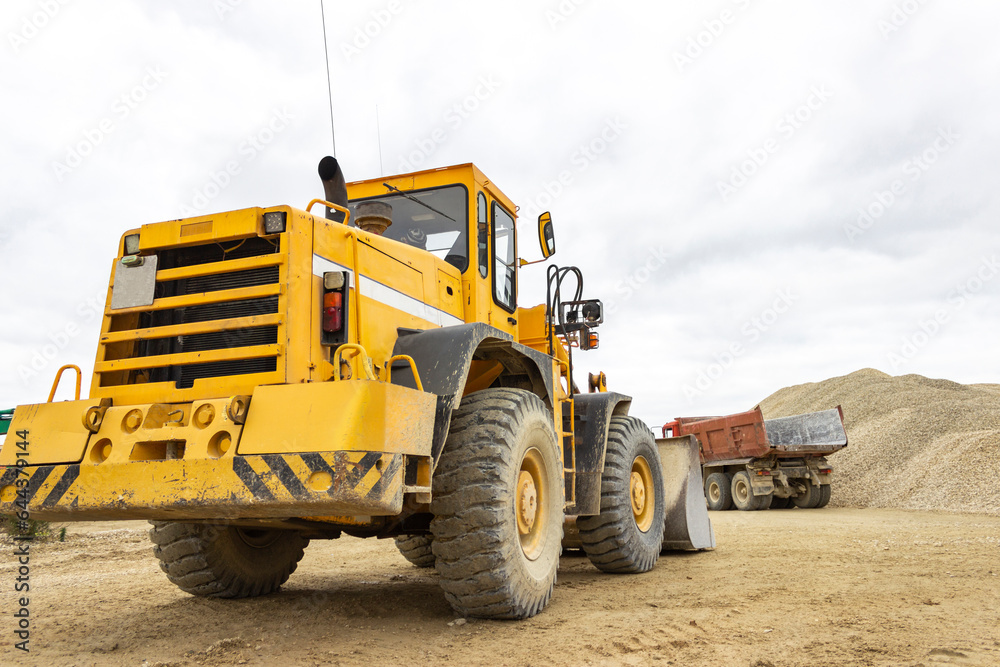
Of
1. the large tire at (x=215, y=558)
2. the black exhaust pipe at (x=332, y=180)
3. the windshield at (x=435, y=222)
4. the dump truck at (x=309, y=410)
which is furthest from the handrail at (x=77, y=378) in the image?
the windshield at (x=435, y=222)

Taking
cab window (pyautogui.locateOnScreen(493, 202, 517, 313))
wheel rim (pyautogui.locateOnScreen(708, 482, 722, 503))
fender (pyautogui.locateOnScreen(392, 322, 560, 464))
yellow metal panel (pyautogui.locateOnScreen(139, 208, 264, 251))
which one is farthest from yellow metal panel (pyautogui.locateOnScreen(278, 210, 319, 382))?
wheel rim (pyautogui.locateOnScreen(708, 482, 722, 503))

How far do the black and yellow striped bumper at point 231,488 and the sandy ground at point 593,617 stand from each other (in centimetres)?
83

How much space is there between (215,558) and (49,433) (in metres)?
1.78

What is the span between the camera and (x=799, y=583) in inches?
237

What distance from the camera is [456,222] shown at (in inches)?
247

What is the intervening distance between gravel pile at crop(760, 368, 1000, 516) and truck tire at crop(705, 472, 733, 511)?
2.72m

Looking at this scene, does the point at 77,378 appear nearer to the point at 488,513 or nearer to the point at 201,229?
the point at 201,229

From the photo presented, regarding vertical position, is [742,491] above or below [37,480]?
above

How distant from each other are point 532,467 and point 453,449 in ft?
2.91

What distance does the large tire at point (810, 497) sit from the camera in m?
17.3

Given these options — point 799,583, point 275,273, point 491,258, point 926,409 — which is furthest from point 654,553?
point 926,409

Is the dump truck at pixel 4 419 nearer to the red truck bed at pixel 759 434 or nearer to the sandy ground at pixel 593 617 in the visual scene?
the sandy ground at pixel 593 617

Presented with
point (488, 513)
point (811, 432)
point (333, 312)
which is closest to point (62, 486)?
point (333, 312)

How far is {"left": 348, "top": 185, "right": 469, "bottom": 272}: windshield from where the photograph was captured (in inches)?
245
